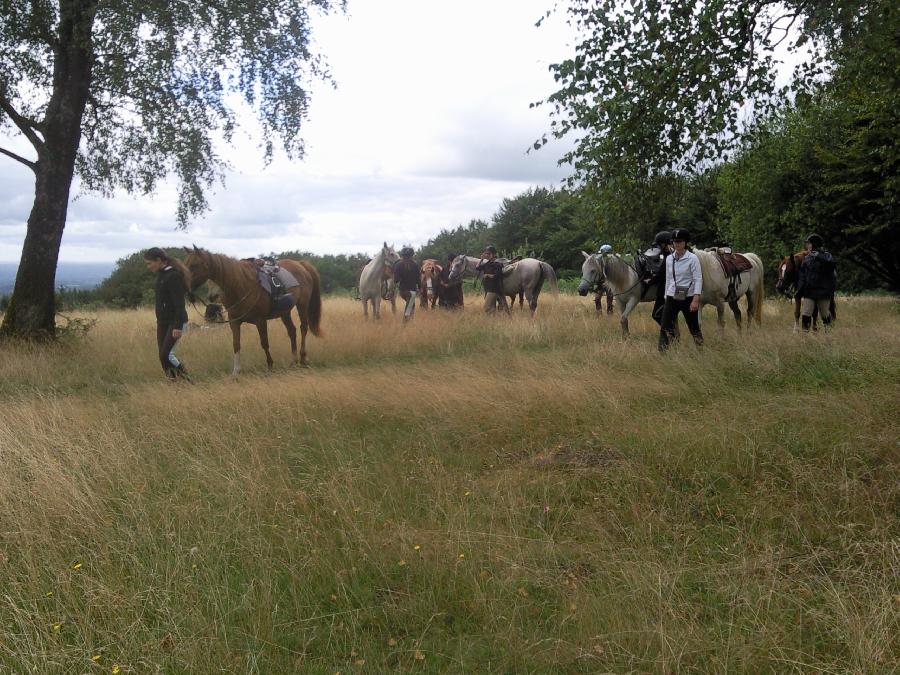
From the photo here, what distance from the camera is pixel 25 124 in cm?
1197

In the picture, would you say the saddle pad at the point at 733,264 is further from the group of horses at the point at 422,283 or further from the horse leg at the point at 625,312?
the horse leg at the point at 625,312

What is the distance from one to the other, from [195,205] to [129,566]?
10949 mm

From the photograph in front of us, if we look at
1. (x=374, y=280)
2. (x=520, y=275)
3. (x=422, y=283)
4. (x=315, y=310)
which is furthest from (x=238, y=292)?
(x=520, y=275)

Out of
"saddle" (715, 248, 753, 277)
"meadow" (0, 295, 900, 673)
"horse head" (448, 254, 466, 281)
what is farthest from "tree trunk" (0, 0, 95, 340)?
"saddle" (715, 248, 753, 277)

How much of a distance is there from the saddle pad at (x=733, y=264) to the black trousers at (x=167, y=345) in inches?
379

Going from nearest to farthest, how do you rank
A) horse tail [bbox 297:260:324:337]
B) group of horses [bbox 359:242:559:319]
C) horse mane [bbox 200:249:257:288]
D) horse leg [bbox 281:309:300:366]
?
1. horse mane [bbox 200:249:257:288]
2. horse leg [bbox 281:309:300:366]
3. horse tail [bbox 297:260:324:337]
4. group of horses [bbox 359:242:559:319]

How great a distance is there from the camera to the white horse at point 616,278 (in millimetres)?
12883

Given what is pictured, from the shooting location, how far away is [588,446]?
566 cm

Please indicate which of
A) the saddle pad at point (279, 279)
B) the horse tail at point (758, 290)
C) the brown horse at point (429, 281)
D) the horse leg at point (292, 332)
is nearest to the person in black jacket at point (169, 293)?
the saddle pad at point (279, 279)

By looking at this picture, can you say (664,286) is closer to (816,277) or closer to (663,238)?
(663,238)

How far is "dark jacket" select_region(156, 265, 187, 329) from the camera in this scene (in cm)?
885

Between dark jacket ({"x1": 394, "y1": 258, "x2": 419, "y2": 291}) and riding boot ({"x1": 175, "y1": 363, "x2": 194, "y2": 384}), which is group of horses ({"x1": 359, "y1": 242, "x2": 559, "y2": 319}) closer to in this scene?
dark jacket ({"x1": 394, "y1": 258, "x2": 419, "y2": 291})

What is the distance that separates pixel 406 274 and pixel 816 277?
28.9ft

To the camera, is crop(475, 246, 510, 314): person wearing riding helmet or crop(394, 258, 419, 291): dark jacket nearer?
crop(394, 258, 419, 291): dark jacket
